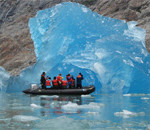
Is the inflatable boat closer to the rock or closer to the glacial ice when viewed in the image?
the glacial ice

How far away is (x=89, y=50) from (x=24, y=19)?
1124 inches

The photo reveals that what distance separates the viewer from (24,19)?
4425 cm

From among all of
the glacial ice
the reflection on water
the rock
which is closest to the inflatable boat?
the glacial ice

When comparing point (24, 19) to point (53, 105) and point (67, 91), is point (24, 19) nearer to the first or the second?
point (67, 91)

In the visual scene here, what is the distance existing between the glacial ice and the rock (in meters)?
11.0

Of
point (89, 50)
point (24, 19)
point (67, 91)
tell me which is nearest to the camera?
point (67, 91)

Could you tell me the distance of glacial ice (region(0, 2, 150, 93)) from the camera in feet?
54.5

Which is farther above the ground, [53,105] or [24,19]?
[24,19]

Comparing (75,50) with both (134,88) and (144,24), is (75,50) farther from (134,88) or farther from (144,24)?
(144,24)

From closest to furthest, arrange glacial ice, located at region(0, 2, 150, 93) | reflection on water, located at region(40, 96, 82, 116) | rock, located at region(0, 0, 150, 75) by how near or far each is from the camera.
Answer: reflection on water, located at region(40, 96, 82, 116), glacial ice, located at region(0, 2, 150, 93), rock, located at region(0, 0, 150, 75)

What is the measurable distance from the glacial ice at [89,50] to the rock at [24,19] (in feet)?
35.9

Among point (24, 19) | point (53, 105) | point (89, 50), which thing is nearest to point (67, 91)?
point (89, 50)

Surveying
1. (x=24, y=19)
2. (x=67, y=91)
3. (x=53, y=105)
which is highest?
(x=24, y=19)

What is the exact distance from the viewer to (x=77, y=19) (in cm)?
1847
